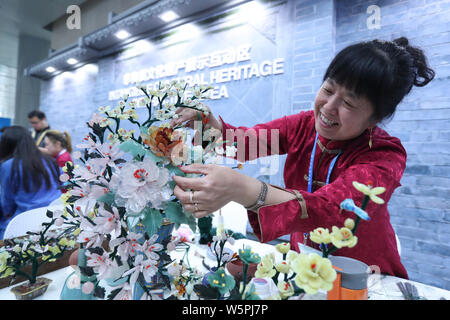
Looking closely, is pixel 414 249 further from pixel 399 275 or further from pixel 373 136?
pixel 373 136

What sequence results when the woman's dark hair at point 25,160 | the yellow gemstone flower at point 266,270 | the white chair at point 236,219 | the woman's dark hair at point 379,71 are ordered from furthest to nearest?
1. the woman's dark hair at point 25,160
2. the white chair at point 236,219
3. the woman's dark hair at point 379,71
4. the yellow gemstone flower at point 266,270

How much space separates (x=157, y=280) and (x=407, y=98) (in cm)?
241

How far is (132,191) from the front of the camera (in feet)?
1.72

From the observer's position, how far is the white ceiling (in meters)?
2.69

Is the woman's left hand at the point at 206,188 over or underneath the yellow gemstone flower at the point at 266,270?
over

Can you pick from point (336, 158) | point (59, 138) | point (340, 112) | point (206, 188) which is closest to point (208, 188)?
point (206, 188)

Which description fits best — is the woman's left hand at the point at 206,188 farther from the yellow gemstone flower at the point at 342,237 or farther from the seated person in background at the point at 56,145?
the seated person in background at the point at 56,145

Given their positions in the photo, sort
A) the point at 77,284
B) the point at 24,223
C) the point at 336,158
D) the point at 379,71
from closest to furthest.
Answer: the point at 77,284
the point at 379,71
the point at 336,158
the point at 24,223

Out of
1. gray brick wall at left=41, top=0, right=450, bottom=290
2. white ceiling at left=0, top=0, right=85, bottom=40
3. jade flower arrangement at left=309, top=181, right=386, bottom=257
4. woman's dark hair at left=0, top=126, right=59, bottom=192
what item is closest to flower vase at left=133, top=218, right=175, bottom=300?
jade flower arrangement at left=309, top=181, right=386, bottom=257

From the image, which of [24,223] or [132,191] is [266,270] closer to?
[132,191]

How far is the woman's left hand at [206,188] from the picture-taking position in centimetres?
53

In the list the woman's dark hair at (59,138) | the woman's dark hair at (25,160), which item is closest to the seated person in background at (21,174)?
the woman's dark hair at (25,160)

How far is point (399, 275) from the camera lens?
102 centimetres

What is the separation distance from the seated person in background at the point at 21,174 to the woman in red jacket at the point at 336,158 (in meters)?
1.65
